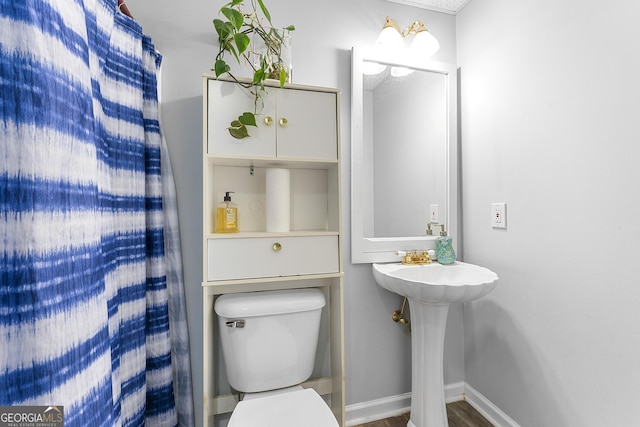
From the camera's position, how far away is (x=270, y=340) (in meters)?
1.22

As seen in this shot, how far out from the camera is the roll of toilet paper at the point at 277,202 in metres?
1.29

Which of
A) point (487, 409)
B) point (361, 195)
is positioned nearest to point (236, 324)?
point (361, 195)

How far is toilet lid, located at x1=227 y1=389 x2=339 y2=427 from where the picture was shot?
38.2 inches

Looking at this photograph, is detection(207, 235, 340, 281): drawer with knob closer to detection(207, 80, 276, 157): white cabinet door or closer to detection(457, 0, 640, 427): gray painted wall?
detection(207, 80, 276, 157): white cabinet door

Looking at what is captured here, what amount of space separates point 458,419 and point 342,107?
5.80 feet

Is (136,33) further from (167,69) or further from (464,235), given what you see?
(464,235)

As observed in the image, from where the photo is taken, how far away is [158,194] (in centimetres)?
124

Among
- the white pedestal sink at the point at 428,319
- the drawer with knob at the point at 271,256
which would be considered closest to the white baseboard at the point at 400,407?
the white pedestal sink at the point at 428,319

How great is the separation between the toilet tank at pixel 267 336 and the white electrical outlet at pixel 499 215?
3.19 feet

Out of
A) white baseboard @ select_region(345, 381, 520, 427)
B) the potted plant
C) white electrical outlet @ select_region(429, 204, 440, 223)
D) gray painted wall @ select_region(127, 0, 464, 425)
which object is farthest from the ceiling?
white baseboard @ select_region(345, 381, 520, 427)

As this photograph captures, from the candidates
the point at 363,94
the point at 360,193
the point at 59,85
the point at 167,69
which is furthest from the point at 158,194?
the point at 363,94

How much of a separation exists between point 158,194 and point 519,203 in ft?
5.31

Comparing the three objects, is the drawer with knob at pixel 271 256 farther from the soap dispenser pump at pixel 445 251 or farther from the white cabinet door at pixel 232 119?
the soap dispenser pump at pixel 445 251

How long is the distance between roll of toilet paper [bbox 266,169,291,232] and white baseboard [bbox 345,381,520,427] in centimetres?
106
